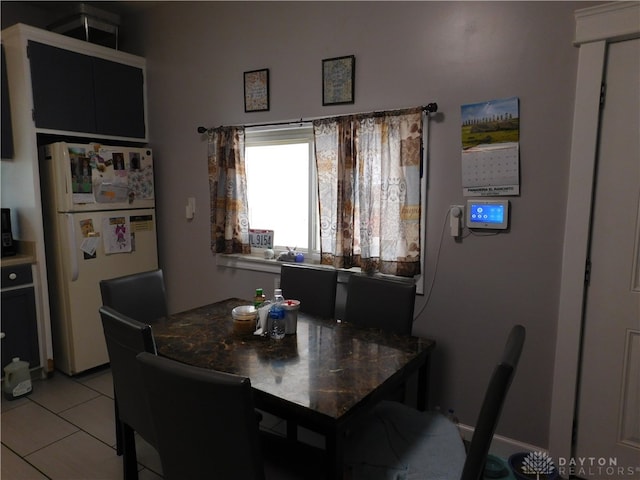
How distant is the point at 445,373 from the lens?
2.36m

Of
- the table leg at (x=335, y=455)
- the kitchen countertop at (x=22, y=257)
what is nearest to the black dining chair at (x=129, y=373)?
the table leg at (x=335, y=455)

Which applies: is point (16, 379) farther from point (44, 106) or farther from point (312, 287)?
point (312, 287)

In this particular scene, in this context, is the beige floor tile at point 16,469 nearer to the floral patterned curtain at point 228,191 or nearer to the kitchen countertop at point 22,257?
the kitchen countertop at point 22,257

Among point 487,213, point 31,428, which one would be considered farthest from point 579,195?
point 31,428

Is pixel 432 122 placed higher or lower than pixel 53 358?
higher

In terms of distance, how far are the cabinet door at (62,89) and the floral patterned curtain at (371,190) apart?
183cm

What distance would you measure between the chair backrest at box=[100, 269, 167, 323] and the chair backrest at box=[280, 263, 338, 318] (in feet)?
2.43

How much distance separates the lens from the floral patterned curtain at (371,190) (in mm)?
2283

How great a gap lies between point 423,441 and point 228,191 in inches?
83.2

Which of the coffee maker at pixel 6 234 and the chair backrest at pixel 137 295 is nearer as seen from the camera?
the chair backrest at pixel 137 295

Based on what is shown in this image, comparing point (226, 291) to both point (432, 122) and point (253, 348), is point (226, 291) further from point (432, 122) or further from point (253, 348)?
point (432, 122)

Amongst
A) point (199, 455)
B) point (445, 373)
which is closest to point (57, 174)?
point (199, 455)

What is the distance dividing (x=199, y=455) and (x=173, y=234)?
2.60m

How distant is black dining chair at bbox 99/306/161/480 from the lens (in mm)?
1558
